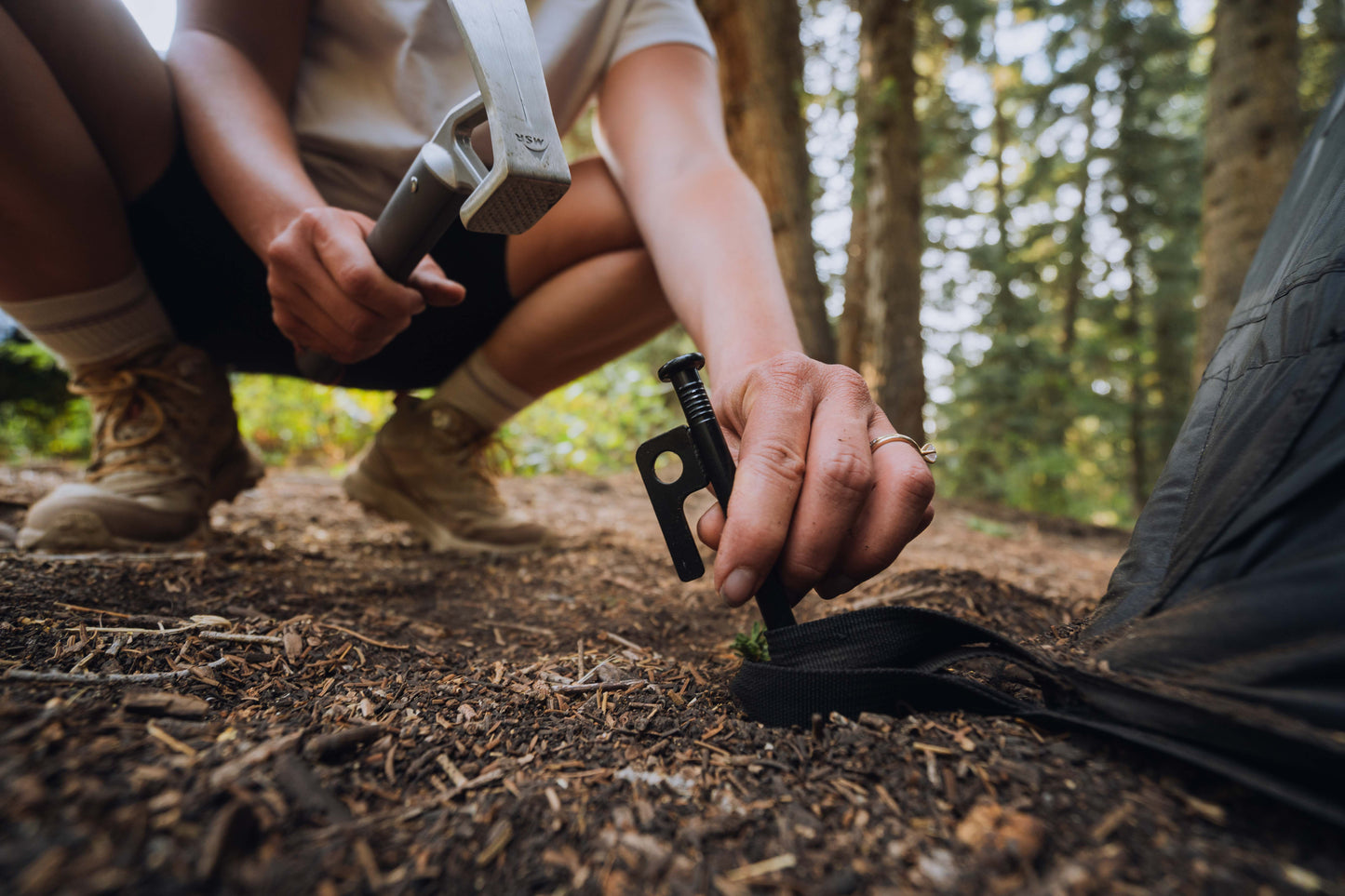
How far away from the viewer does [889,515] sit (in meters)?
1.00

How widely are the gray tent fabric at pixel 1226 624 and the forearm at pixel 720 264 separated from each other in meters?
0.61

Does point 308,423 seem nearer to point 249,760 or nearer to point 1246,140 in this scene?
point 249,760

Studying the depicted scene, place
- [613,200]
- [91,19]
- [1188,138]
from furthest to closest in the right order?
1. [1188,138]
2. [613,200]
3. [91,19]

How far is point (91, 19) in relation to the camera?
1542mm

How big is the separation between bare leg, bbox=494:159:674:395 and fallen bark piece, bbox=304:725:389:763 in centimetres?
151

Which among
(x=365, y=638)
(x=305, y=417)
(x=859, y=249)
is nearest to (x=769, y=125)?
(x=859, y=249)

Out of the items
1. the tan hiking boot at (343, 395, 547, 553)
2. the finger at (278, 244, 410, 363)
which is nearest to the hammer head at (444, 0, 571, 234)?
the finger at (278, 244, 410, 363)

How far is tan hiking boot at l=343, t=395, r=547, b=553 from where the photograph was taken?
7.45 ft

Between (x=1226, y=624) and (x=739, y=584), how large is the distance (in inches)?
23.3

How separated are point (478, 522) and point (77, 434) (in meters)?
6.16

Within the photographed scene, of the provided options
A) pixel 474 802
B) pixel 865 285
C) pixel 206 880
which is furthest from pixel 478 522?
pixel 865 285

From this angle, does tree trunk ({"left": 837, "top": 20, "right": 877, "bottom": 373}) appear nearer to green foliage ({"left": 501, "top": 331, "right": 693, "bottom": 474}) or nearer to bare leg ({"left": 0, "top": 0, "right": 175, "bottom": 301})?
green foliage ({"left": 501, "top": 331, "right": 693, "bottom": 474})

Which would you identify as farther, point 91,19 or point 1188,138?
point 1188,138

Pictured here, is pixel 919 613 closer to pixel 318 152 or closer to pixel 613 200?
pixel 613 200
